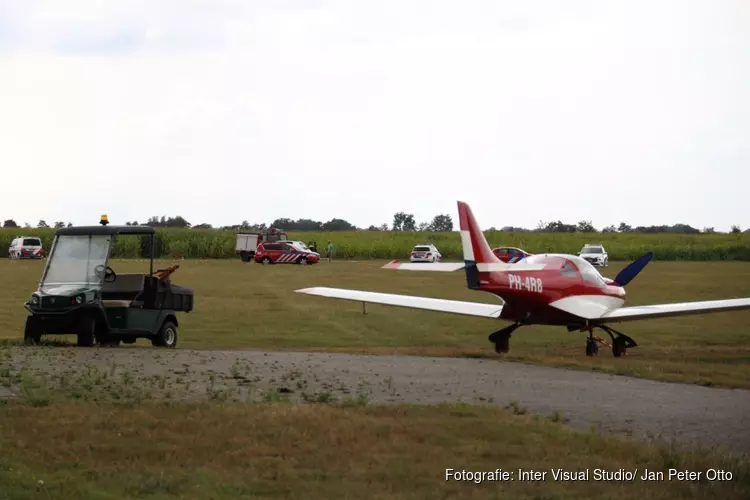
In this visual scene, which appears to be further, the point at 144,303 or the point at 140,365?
the point at 144,303

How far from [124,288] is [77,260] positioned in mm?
1028

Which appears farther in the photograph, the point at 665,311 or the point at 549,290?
the point at 665,311

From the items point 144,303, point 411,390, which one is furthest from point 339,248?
point 411,390

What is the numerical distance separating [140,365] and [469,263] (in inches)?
271

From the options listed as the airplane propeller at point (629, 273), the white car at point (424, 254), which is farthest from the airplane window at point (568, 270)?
the white car at point (424, 254)

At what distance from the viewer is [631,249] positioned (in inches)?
4001

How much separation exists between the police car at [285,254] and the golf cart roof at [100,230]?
179 ft

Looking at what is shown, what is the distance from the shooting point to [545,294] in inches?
850

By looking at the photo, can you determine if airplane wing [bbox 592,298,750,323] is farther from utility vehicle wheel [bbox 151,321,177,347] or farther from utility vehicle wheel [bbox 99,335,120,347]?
utility vehicle wheel [bbox 99,335,120,347]

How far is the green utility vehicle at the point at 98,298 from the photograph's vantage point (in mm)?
20125

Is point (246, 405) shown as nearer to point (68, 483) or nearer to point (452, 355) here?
point (68, 483)

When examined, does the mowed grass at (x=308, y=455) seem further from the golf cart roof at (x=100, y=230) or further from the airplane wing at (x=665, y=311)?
the airplane wing at (x=665, y=311)

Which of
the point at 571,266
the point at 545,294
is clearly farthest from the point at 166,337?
the point at 571,266

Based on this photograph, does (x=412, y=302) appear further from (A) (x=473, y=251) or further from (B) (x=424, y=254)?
(B) (x=424, y=254)
